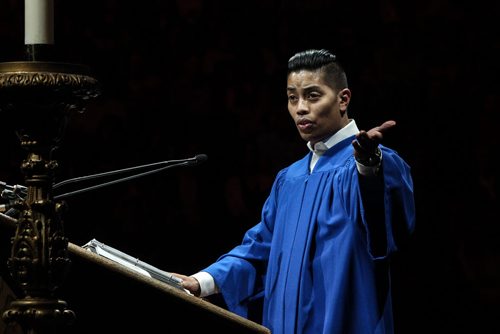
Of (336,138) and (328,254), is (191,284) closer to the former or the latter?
(328,254)

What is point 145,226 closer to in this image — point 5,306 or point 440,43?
point 440,43

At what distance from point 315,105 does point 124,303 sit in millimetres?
1249

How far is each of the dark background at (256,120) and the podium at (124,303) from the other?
242 cm

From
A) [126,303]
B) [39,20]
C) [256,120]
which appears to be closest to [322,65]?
[126,303]

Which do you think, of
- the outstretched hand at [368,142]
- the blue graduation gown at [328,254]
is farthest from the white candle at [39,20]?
the blue graduation gown at [328,254]

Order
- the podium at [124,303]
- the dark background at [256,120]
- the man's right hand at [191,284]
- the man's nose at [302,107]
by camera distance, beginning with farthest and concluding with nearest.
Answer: the dark background at [256,120]
the man's nose at [302,107]
the man's right hand at [191,284]
the podium at [124,303]

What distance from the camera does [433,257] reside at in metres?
4.91

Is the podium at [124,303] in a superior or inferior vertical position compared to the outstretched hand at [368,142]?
inferior

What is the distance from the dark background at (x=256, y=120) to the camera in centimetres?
493

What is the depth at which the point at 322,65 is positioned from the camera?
11.9 ft

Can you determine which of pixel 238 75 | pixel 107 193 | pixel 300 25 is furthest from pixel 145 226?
pixel 300 25

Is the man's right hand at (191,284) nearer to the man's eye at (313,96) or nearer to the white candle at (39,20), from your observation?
the man's eye at (313,96)

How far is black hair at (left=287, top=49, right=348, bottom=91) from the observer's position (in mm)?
3627

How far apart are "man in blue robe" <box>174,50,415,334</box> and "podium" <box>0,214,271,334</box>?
72 centimetres
